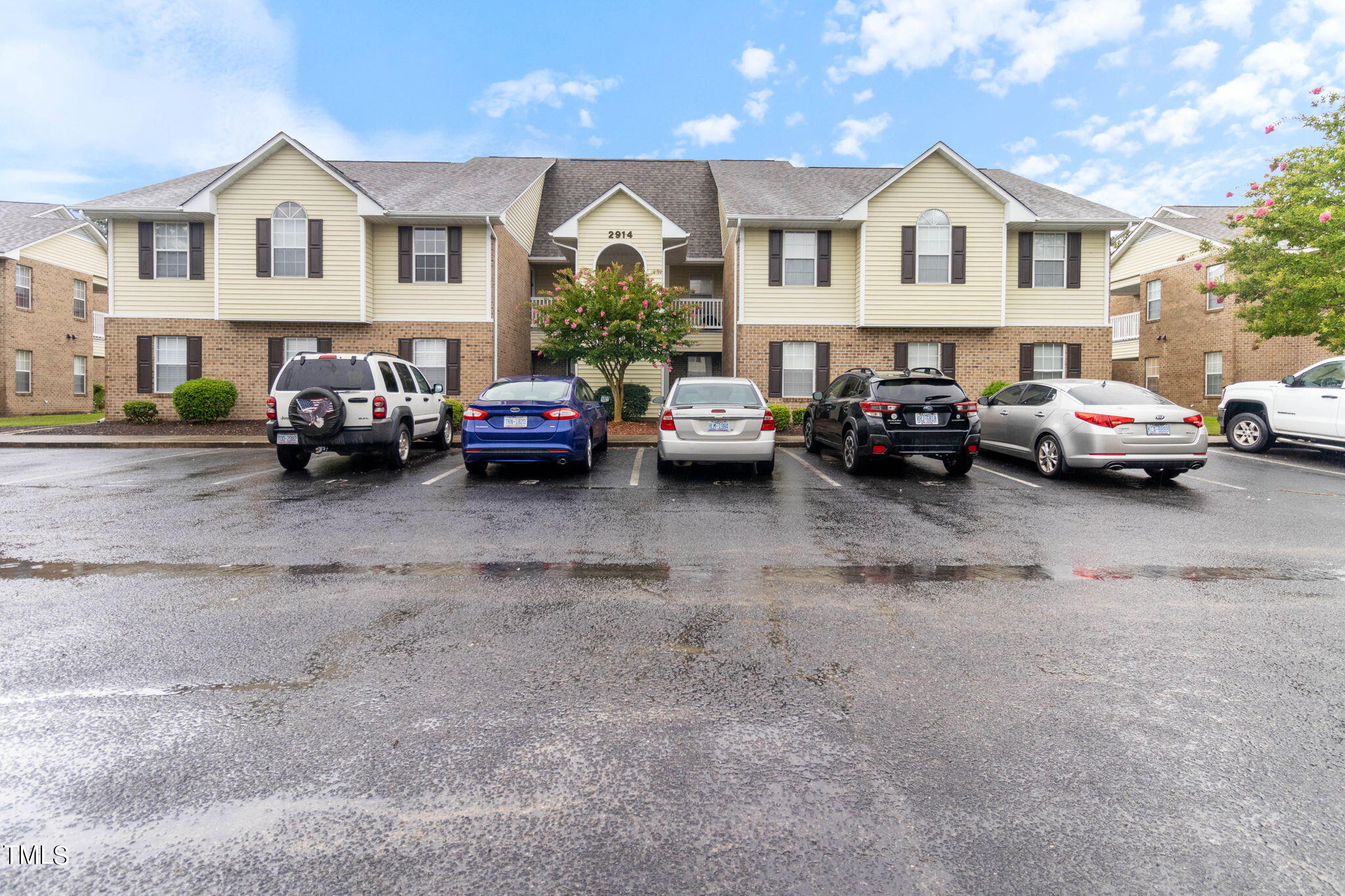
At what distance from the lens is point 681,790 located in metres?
2.58

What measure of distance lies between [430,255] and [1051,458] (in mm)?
17823

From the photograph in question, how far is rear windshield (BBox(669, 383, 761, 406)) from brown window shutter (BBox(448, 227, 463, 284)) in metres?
12.8

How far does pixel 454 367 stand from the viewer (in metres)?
21.1

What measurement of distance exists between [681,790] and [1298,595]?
17.0 feet

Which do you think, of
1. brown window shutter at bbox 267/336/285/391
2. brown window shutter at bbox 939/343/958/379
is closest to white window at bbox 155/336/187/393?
brown window shutter at bbox 267/336/285/391

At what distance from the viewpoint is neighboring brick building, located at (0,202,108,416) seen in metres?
27.1

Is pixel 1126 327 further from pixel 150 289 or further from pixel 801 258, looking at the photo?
pixel 150 289

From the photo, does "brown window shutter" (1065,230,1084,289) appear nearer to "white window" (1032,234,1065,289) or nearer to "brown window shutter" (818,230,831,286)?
"white window" (1032,234,1065,289)

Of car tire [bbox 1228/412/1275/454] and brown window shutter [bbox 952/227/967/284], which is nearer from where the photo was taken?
car tire [bbox 1228/412/1275/454]

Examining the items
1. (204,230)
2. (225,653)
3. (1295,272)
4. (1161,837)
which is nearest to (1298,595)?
(1161,837)

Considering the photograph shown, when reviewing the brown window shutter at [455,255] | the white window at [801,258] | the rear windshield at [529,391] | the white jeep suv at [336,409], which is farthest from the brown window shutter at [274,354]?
the white window at [801,258]

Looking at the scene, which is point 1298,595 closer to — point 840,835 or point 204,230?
point 840,835

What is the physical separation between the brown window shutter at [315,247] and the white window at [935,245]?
17283 millimetres

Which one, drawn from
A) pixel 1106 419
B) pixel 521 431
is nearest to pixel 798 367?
pixel 1106 419
